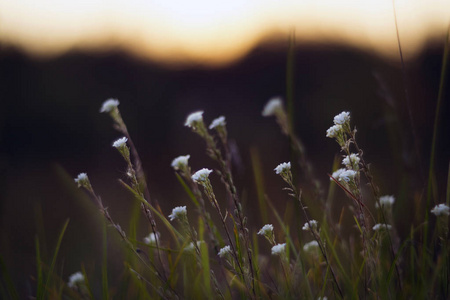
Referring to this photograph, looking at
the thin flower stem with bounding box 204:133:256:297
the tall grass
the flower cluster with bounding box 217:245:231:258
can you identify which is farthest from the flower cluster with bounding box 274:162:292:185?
the flower cluster with bounding box 217:245:231:258

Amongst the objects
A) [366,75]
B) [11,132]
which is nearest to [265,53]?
[366,75]

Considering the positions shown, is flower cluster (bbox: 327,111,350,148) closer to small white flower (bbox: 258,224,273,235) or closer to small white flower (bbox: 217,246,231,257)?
small white flower (bbox: 258,224,273,235)

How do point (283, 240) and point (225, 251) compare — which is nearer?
point (225, 251)

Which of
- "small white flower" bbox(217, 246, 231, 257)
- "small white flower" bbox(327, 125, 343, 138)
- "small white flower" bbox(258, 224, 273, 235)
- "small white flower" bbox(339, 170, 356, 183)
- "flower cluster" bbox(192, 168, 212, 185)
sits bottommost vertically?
"small white flower" bbox(217, 246, 231, 257)

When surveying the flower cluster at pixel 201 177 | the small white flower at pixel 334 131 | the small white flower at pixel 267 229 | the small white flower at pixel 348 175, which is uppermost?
the small white flower at pixel 334 131

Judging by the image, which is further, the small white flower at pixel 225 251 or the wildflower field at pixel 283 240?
the small white flower at pixel 225 251

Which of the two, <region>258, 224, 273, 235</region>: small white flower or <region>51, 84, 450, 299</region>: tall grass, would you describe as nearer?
<region>51, 84, 450, 299</region>: tall grass

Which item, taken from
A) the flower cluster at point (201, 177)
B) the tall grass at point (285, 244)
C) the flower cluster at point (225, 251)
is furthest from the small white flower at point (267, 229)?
the flower cluster at point (201, 177)

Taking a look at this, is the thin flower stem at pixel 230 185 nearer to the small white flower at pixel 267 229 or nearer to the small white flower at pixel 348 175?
the small white flower at pixel 267 229

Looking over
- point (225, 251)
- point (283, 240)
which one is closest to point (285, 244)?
point (225, 251)

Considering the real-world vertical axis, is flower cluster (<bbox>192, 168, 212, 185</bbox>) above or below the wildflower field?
above

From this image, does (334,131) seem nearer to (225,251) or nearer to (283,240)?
(225,251)
